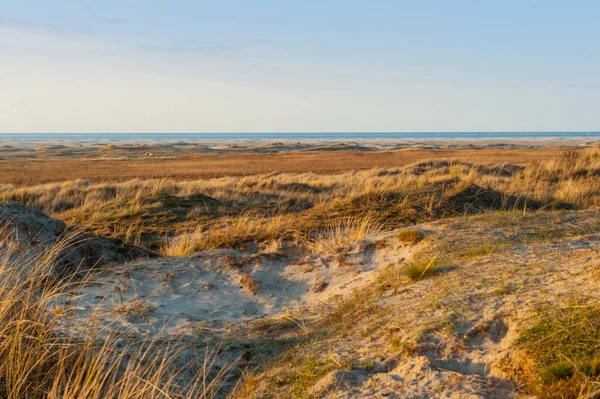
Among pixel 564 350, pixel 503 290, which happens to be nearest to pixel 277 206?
pixel 503 290

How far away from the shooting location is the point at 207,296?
7488mm

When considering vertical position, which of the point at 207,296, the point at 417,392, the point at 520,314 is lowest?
the point at 207,296

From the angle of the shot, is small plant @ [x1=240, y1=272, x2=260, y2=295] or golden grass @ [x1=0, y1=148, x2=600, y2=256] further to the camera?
golden grass @ [x1=0, y1=148, x2=600, y2=256]

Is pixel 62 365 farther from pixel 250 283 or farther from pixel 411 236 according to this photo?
pixel 411 236

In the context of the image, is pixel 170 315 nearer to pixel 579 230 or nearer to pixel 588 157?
pixel 579 230

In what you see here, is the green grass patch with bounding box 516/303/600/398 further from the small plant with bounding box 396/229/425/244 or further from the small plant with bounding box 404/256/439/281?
the small plant with bounding box 396/229/425/244

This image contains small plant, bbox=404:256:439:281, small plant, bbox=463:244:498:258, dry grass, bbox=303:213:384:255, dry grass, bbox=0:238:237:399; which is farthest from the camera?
dry grass, bbox=303:213:384:255

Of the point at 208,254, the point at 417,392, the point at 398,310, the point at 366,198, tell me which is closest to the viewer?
the point at 417,392

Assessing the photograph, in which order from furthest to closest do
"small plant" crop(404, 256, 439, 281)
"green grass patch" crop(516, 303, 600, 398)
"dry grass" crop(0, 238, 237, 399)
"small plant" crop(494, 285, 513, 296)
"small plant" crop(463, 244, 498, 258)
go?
"small plant" crop(463, 244, 498, 258) < "small plant" crop(404, 256, 439, 281) < "small plant" crop(494, 285, 513, 296) < "dry grass" crop(0, 238, 237, 399) < "green grass patch" crop(516, 303, 600, 398)

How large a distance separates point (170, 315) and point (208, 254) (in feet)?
7.05

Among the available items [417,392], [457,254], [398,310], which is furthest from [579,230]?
[417,392]

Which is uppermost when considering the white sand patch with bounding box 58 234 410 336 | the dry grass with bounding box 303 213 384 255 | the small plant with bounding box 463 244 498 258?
the small plant with bounding box 463 244 498 258

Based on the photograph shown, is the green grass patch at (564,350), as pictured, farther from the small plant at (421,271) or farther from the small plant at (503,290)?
the small plant at (421,271)

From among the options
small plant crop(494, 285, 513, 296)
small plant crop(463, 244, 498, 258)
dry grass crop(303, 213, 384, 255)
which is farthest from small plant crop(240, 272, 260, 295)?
small plant crop(494, 285, 513, 296)
